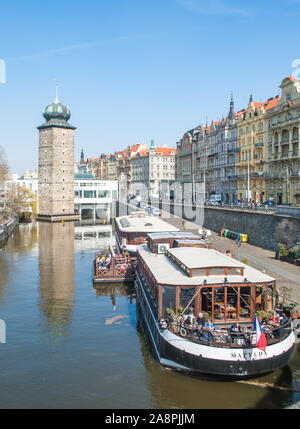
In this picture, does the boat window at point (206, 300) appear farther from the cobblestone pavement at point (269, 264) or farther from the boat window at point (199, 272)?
the cobblestone pavement at point (269, 264)

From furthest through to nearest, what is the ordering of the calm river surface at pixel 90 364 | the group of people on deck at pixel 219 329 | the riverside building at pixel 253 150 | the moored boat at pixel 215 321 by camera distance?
1. the riverside building at pixel 253 150
2. the group of people on deck at pixel 219 329
3. the moored boat at pixel 215 321
4. the calm river surface at pixel 90 364

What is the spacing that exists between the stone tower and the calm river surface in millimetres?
56639

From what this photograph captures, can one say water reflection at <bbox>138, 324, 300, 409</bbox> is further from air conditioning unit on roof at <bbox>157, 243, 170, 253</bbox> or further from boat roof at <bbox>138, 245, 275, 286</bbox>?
air conditioning unit on roof at <bbox>157, 243, 170, 253</bbox>

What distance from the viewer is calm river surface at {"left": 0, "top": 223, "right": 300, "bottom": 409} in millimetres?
14492

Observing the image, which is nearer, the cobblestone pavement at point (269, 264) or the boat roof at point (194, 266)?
the boat roof at point (194, 266)

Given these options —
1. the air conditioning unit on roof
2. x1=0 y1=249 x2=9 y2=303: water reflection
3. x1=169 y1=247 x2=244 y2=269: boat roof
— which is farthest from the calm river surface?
x1=169 y1=247 x2=244 y2=269: boat roof

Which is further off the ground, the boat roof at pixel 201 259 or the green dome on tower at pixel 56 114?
the green dome on tower at pixel 56 114

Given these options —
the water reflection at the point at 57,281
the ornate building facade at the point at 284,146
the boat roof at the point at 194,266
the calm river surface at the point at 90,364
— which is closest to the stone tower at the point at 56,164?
the water reflection at the point at 57,281

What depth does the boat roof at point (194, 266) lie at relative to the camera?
56.5 feet

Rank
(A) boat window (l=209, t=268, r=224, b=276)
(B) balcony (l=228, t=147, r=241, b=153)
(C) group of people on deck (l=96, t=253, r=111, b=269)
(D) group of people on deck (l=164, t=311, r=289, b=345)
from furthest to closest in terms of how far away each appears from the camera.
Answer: (B) balcony (l=228, t=147, r=241, b=153), (C) group of people on deck (l=96, t=253, r=111, b=269), (A) boat window (l=209, t=268, r=224, b=276), (D) group of people on deck (l=164, t=311, r=289, b=345)

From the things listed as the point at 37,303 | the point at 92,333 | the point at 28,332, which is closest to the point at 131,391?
the point at 92,333

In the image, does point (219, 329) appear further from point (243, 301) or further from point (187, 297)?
point (187, 297)

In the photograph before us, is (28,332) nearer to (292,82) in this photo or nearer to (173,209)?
(292,82)

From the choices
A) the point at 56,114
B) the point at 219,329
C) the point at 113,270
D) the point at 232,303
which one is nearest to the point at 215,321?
the point at 219,329
